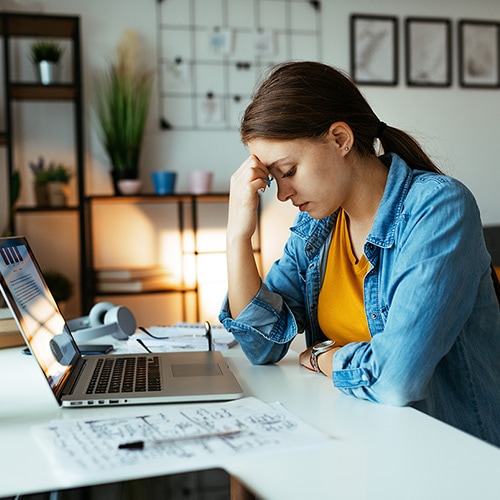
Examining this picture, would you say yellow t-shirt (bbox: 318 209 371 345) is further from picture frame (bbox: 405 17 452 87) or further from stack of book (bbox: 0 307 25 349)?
picture frame (bbox: 405 17 452 87)

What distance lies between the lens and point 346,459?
0.82 meters

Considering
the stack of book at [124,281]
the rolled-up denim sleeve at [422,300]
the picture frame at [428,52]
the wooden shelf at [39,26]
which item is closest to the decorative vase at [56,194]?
the stack of book at [124,281]

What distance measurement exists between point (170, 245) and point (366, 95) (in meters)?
1.43

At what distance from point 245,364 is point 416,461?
Result: 26.1 inches

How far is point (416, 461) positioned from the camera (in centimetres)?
81

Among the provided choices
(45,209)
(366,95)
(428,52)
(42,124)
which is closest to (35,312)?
(45,209)

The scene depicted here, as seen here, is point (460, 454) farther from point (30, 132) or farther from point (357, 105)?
point (30, 132)

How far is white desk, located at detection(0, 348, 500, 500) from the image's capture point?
2.41ft

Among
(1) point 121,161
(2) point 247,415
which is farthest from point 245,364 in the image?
(1) point 121,161

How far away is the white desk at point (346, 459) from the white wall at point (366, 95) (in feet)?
9.11

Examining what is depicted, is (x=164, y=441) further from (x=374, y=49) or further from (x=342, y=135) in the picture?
(x=374, y=49)

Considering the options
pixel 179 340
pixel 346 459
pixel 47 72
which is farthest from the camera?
pixel 47 72

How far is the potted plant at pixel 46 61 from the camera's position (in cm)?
342

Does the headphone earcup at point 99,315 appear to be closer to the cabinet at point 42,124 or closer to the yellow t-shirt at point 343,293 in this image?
the yellow t-shirt at point 343,293
